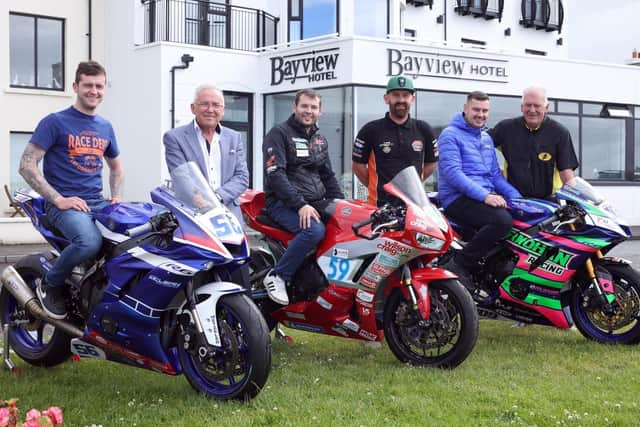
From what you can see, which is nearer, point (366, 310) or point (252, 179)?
point (366, 310)

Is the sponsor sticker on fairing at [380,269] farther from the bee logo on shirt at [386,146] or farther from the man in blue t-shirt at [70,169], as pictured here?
the man in blue t-shirt at [70,169]

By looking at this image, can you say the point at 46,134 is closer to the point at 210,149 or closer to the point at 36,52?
the point at 210,149

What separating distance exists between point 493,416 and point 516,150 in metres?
3.25

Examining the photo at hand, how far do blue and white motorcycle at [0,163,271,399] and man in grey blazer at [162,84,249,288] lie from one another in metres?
0.64

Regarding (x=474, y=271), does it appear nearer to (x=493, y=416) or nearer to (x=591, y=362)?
(x=591, y=362)

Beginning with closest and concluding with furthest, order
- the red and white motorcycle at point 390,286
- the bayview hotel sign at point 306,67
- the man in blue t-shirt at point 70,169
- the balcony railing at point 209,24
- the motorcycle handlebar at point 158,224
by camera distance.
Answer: the motorcycle handlebar at point 158,224
the man in blue t-shirt at point 70,169
the red and white motorcycle at point 390,286
the bayview hotel sign at point 306,67
the balcony railing at point 209,24

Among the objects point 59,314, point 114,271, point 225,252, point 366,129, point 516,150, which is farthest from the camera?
point 516,150

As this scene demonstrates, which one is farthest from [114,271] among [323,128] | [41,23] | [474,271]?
[41,23]

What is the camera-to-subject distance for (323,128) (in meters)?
21.7

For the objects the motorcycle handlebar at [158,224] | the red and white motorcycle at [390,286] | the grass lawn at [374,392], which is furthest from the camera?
the red and white motorcycle at [390,286]

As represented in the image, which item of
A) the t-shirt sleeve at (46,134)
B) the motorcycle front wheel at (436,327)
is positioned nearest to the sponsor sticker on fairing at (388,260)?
the motorcycle front wheel at (436,327)

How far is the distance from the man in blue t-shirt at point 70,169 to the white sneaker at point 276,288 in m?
1.26

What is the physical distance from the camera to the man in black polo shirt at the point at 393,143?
6.71 metres

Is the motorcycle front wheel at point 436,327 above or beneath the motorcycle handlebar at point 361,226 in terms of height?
beneath
